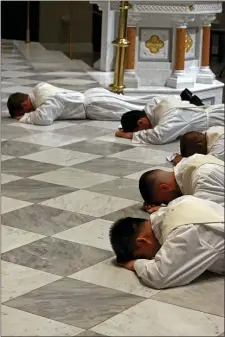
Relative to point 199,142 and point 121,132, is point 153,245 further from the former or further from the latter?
point 121,132

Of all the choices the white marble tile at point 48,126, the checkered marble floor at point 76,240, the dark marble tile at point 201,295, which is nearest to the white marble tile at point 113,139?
the checkered marble floor at point 76,240

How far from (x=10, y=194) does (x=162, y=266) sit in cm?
76

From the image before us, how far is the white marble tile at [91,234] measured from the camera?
186cm

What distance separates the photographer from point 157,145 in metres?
1.85

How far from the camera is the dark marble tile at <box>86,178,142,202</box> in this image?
2068 mm

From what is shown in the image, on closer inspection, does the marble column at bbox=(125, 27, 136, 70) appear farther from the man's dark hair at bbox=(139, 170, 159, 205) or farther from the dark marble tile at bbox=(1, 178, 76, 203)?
the dark marble tile at bbox=(1, 178, 76, 203)

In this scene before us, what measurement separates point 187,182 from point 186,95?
0.21 metres

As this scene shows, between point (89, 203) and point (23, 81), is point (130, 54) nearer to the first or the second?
point (89, 203)

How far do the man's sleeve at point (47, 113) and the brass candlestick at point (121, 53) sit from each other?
0.42 m

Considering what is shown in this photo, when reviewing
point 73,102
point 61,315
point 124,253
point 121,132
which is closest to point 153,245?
point 124,253

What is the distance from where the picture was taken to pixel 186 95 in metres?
1.55

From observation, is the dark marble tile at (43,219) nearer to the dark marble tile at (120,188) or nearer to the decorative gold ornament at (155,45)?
the dark marble tile at (120,188)

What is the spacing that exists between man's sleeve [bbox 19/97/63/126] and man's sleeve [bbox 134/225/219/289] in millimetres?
1000

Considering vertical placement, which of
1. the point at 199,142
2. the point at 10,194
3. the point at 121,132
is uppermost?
the point at 199,142
